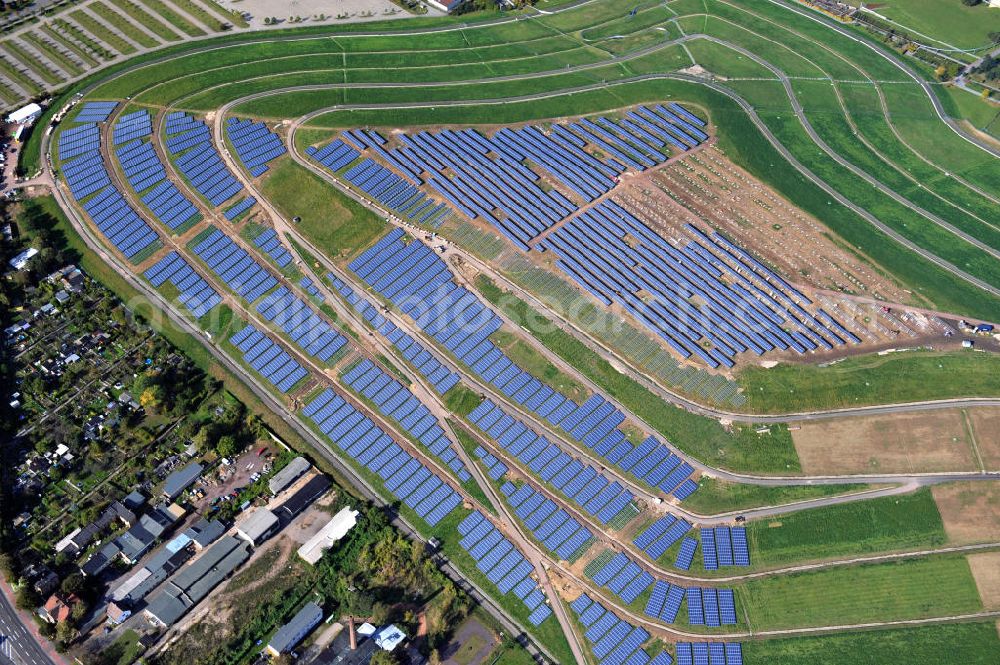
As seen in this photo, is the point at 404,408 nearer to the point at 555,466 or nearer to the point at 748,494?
the point at 555,466

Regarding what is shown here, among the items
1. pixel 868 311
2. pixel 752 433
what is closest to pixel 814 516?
pixel 752 433

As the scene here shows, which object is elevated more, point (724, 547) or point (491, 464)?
point (491, 464)

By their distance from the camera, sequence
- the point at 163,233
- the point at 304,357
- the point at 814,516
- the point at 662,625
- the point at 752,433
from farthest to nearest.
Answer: the point at 163,233
the point at 304,357
the point at 752,433
the point at 814,516
the point at 662,625

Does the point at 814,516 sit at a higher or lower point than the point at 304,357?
lower

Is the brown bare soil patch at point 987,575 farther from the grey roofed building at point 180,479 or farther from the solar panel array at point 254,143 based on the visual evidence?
the solar panel array at point 254,143

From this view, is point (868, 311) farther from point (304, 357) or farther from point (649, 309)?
point (304, 357)

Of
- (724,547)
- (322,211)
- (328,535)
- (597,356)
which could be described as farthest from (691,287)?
(328,535)

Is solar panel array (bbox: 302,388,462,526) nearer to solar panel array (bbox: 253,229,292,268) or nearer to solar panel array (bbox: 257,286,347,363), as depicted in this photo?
solar panel array (bbox: 257,286,347,363)
